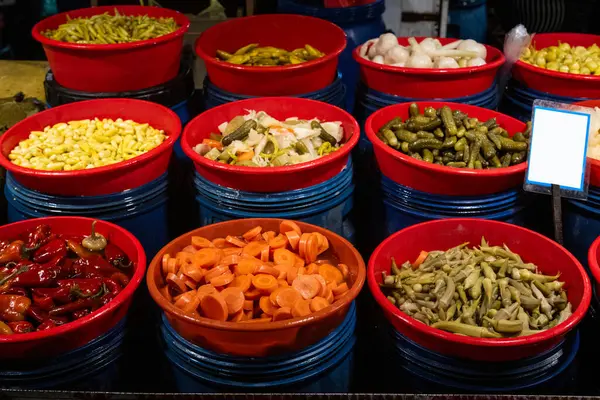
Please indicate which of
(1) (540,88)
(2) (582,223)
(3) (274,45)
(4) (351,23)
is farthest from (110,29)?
(2) (582,223)

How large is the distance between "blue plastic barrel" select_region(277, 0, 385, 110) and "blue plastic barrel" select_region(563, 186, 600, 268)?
1872 mm

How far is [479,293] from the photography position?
7.88ft

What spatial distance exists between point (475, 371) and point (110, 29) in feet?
8.88

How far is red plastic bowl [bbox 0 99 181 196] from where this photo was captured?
269 cm

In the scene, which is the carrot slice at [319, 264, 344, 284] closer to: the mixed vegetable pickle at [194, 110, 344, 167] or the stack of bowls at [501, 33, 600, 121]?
the mixed vegetable pickle at [194, 110, 344, 167]

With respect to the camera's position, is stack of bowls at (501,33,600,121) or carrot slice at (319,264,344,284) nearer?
carrot slice at (319,264,344,284)

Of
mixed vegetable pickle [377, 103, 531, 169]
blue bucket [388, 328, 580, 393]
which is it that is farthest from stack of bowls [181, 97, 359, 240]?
blue bucket [388, 328, 580, 393]

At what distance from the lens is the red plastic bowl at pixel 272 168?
8.61 ft

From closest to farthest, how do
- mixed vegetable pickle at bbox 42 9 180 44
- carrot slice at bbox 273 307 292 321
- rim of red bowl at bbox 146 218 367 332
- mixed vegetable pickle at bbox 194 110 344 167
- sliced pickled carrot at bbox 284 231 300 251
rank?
1. rim of red bowl at bbox 146 218 367 332
2. carrot slice at bbox 273 307 292 321
3. sliced pickled carrot at bbox 284 231 300 251
4. mixed vegetable pickle at bbox 194 110 344 167
5. mixed vegetable pickle at bbox 42 9 180 44

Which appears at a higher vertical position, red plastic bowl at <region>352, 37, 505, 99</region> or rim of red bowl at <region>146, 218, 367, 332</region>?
red plastic bowl at <region>352, 37, 505, 99</region>

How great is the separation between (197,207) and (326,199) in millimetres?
589

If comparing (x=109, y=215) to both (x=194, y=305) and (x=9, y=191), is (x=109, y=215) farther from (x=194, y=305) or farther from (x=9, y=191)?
(x=194, y=305)

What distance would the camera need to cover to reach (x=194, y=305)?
7.11 ft

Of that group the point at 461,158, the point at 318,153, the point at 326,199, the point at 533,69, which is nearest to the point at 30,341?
the point at 326,199
